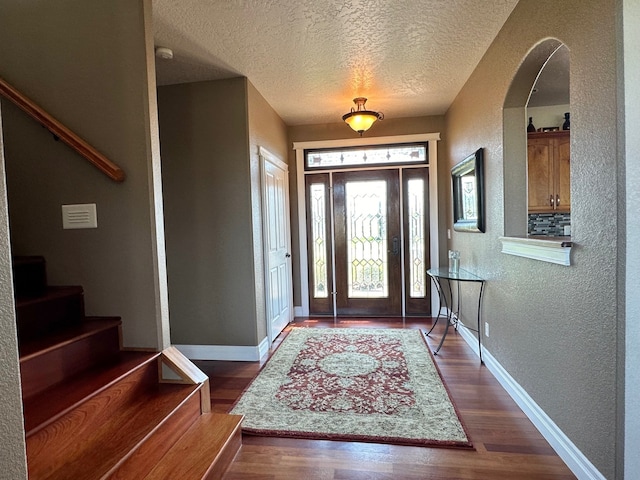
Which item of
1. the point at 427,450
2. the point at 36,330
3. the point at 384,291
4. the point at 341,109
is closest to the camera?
the point at 36,330

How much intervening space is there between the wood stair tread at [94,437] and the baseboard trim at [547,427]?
1.97 metres

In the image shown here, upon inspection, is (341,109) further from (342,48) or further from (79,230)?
(79,230)

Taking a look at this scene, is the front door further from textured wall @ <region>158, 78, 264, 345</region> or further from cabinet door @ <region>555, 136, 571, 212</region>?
textured wall @ <region>158, 78, 264, 345</region>

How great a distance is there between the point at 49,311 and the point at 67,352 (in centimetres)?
29

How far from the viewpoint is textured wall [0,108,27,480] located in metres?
0.68

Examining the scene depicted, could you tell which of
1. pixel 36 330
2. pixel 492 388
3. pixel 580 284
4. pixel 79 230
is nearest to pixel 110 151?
pixel 79 230

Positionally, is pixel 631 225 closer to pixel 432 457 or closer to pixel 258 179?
pixel 432 457

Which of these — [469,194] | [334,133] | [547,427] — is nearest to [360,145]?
[334,133]

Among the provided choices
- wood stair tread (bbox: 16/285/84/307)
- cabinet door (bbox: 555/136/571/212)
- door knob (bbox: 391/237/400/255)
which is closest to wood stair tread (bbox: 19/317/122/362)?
wood stair tread (bbox: 16/285/84/307)

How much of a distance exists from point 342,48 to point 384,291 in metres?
2.97

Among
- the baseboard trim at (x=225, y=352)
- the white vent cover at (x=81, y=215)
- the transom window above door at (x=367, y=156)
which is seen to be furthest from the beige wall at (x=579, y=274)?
the white vent cover at (x=81, y=215)

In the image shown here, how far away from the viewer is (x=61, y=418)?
50.3 inches

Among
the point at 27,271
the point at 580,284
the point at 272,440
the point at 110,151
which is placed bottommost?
the point at 272,440

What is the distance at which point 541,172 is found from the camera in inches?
136
